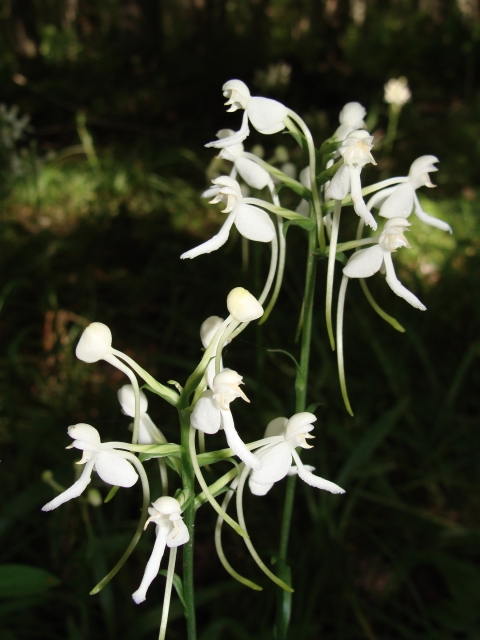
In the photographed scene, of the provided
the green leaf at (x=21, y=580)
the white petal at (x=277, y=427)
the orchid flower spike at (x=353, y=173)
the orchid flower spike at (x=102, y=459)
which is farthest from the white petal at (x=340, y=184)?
the green leaf at (x=21, y=580)

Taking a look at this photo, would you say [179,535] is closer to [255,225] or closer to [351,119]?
[255,225]

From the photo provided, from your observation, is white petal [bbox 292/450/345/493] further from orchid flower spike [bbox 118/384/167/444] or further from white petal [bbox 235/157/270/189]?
white petal [bbox 235/157/270/189]

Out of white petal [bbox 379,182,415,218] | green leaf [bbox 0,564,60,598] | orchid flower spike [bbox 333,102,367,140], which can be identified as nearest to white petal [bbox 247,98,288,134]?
orchid flower spike [bbox 333,102,367,140]

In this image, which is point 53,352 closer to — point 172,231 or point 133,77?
point 172,231

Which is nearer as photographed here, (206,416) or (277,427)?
(206,416)

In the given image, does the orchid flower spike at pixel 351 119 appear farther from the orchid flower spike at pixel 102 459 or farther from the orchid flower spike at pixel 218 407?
the orchid flower spike at pixel 102 459

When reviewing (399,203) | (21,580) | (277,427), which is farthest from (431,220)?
(21,580)
